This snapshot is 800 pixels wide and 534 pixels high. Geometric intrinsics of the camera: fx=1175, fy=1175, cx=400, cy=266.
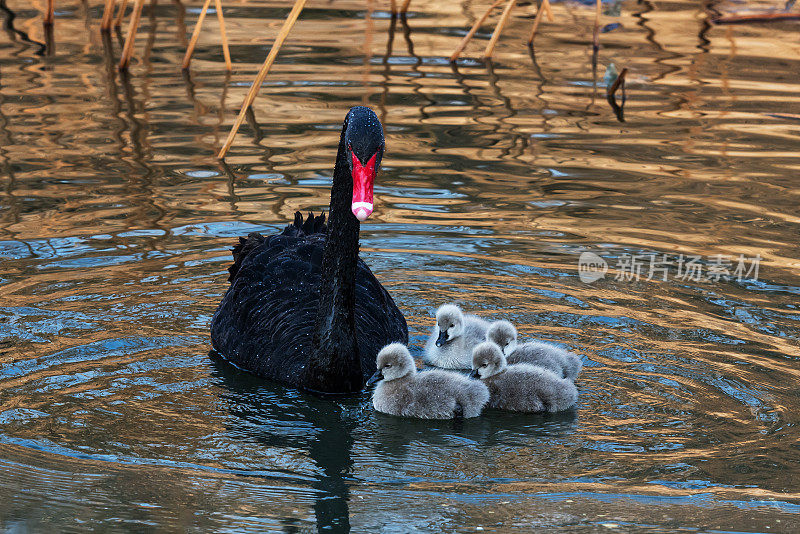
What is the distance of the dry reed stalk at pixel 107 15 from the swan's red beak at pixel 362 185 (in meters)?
8.68

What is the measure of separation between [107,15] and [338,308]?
902 cm

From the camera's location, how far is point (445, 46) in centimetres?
1451

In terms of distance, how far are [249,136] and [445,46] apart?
14.0 ft

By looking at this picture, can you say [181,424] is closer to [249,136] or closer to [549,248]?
[549,248]

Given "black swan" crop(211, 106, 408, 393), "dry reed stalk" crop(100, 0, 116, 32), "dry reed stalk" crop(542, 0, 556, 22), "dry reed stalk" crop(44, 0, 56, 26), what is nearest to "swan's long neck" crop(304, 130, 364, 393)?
"black swan" crop(211, 106, 408, 393)

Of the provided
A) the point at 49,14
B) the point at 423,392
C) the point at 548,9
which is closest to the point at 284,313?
the point at 423,392

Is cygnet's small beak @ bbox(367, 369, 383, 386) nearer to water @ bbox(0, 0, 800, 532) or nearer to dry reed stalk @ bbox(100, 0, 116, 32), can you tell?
water @ bbox(0, 0, 800, 532)

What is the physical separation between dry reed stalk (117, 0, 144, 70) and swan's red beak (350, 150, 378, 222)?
6.82 metres

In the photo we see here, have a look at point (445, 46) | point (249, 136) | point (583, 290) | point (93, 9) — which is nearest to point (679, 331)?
point (583, 290)

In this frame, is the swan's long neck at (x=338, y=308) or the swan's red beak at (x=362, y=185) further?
the swan's long neck at (x=338, y=308)

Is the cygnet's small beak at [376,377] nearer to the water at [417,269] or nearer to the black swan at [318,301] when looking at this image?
the black swan at [318,301]

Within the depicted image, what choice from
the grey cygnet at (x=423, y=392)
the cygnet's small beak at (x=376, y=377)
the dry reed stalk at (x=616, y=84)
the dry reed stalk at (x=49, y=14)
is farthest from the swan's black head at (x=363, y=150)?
the dry reed stalk at (x=49, y=14)

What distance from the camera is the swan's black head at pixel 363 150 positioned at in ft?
17.7

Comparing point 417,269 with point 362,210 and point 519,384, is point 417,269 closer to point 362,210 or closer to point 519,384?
point 519,384
